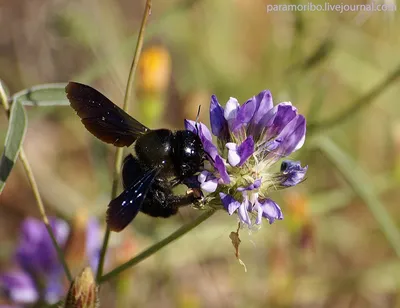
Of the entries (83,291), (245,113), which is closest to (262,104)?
(245,113)

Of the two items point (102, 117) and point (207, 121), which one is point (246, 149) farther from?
point (207, 121)

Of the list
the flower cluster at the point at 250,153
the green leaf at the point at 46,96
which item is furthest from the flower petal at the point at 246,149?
the green leaf at the point at 46,96

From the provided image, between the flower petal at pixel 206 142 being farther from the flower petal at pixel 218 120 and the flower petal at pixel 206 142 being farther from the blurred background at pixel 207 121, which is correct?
the blurred background at pixel 207 121

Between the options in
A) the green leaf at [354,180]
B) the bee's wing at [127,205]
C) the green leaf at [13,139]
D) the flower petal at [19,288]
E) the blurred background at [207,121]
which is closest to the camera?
the bee's wing at [127,205]

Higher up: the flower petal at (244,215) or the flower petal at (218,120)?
the flower petal at (218,120)

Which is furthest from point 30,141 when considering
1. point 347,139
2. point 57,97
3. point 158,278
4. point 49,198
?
point 57,97

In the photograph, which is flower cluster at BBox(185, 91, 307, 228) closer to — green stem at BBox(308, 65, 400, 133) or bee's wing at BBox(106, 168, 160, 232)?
A: bee's wing at BBox(106, 168, 160, 232)
